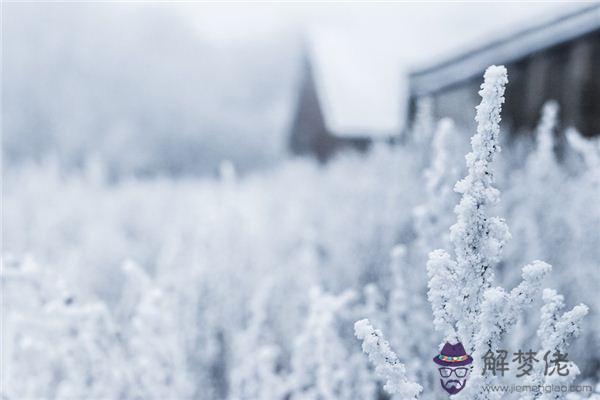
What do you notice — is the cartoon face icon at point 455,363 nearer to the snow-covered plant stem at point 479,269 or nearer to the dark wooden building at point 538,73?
the snow-covered plant stem at point 479,269

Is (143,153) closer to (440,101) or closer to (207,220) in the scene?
(440,101)

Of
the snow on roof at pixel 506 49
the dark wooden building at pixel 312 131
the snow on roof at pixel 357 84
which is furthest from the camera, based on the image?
the dark wooden building at pixel 312 131

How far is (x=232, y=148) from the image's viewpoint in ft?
42.4

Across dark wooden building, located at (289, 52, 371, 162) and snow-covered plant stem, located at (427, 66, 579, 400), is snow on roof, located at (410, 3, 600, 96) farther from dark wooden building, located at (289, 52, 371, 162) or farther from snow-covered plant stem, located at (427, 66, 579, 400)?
snow-covered plant stem, located at (427, 66, 579, 400)

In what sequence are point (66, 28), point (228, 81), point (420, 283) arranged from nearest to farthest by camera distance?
point (420, 283) < point (66, 28) < point (228, 81)

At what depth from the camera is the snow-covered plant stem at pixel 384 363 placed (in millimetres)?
1017

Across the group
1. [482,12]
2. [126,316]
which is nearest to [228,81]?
[482,12]

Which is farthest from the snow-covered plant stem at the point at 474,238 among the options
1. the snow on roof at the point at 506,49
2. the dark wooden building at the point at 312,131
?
the dark wooden building at the point at 312,131

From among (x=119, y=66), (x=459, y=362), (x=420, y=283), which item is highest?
(x=459, y=362)

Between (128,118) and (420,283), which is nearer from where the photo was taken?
(420,283)

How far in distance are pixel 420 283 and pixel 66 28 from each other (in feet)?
37.1

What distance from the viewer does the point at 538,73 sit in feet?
18.3

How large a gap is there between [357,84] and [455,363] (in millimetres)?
8229

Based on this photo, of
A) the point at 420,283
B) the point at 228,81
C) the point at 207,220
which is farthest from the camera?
the point at 228,81
